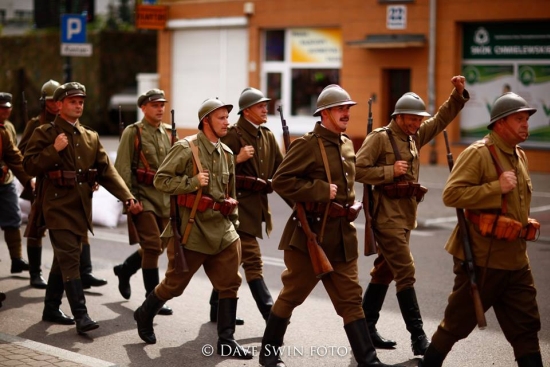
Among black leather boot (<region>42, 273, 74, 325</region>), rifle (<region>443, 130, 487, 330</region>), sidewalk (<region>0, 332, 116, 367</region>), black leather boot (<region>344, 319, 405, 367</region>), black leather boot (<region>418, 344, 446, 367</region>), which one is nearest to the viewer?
rifle (<region>443, 130, 487, 330</region>)

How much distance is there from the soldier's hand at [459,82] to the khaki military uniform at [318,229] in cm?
124

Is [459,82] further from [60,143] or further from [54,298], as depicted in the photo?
[54,298]

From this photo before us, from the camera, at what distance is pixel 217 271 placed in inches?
286

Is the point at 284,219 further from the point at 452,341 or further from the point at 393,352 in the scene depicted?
the point at 452,341

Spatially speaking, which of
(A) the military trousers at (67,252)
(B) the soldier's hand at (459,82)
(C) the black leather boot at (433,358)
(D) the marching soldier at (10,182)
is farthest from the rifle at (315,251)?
(D) the marching soldier at (10,182)

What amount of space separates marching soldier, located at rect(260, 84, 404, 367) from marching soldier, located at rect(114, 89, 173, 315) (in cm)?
234

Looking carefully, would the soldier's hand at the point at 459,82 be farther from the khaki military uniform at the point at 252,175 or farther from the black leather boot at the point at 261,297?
the black leather boot at the point at 261,297

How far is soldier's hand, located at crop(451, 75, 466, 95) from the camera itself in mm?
7359

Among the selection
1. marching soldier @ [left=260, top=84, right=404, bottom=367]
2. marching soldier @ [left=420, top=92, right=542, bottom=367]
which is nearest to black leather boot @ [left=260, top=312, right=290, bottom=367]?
marching soldier @ [left=260, top=84, right=404, bottom=367]

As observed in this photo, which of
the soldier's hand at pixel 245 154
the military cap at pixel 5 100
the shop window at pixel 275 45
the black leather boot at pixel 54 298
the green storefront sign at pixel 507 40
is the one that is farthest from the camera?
the shop window at pixel 275 45

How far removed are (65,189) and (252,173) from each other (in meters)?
1.56

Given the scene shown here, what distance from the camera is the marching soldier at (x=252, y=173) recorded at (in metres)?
8.02

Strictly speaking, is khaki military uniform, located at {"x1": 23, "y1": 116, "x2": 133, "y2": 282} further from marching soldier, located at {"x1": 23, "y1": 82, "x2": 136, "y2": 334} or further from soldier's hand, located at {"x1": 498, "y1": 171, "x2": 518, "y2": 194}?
soldier's hand, located at {"x1": 498, "y1": 171, "x2": 518, "y2": 194}

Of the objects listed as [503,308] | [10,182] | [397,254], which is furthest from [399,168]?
[10,182]
